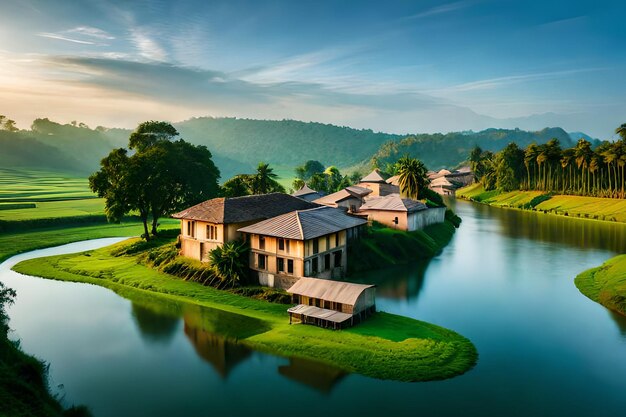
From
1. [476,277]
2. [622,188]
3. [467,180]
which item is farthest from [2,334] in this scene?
[467,180]

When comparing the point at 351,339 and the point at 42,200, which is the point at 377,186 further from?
the point at 351,339

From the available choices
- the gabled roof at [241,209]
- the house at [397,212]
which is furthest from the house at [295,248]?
the house at [397,212]

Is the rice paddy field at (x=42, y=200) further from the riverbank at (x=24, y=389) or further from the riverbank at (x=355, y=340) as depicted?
the riverbank at (x=24, y=389)

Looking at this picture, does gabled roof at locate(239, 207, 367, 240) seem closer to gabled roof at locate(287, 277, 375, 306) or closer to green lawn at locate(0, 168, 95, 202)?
gabled roof at locate(287, 277, 375, 306)

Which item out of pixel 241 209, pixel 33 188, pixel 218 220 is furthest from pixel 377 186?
pixel 33 188

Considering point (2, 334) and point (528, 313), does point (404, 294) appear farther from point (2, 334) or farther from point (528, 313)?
point (2, 334)

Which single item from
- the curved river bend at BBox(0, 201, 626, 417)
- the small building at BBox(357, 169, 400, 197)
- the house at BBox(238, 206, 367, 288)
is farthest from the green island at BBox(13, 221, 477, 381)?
the small building at BBox(357, 169, 400, 197)
